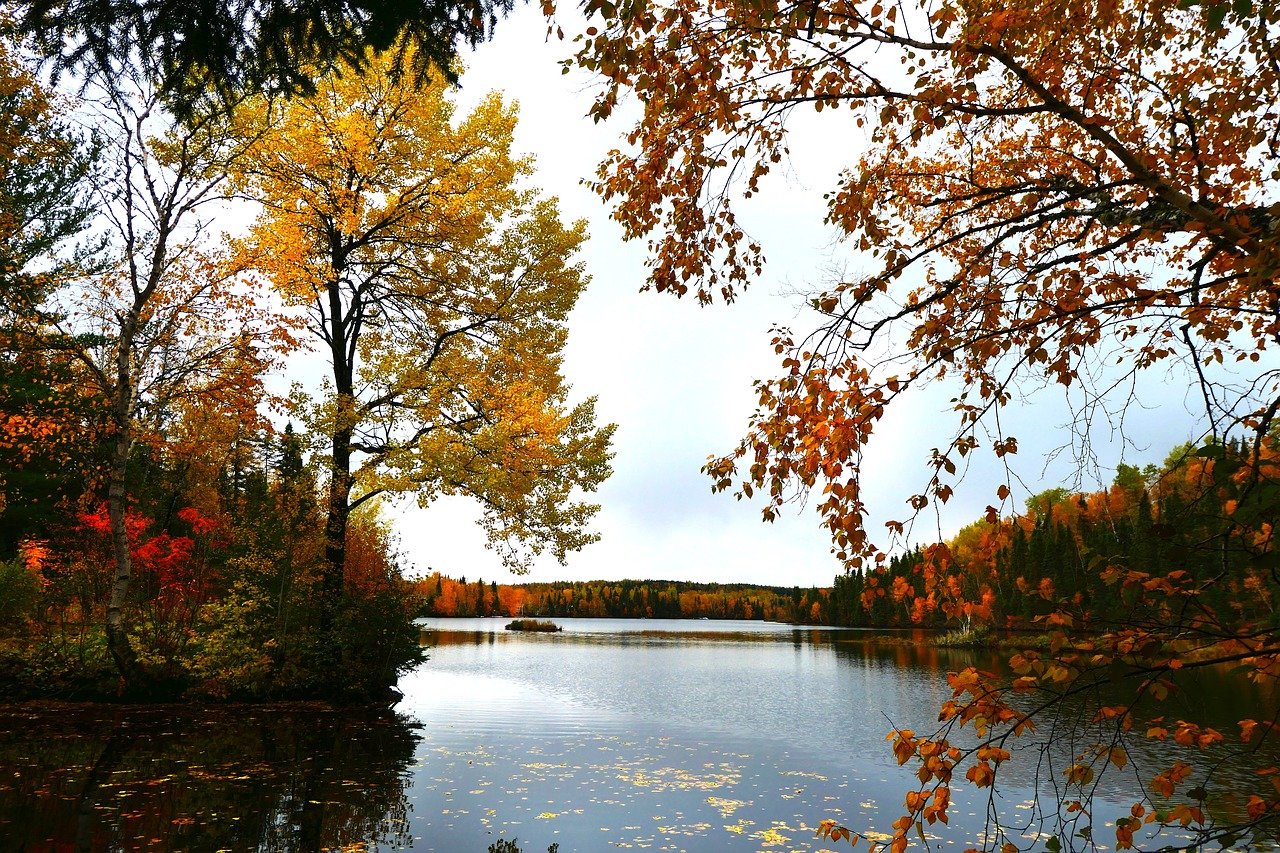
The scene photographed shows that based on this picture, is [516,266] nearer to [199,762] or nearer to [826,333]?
[199,762]

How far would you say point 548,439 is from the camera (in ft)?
54.3

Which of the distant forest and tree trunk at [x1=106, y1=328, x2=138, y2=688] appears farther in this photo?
tree trunk at [x1=106, y1=328, x2=138, y2=688]

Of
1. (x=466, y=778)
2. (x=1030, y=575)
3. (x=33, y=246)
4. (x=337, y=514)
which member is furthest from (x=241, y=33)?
(x=1030, y=575)

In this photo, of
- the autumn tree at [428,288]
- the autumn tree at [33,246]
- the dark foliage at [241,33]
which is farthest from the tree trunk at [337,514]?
the dark foliage at [241,33]

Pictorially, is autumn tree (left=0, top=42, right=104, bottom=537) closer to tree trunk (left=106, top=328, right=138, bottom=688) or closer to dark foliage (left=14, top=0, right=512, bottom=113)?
tree trunk (left=106, top=328, right=138, bottom=688)

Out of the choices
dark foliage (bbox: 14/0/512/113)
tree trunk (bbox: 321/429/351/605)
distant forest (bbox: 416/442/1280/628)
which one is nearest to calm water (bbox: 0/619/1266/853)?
distant forest (bbox: 416/442/1280/628)

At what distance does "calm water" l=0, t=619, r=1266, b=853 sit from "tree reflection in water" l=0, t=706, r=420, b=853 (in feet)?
0.12

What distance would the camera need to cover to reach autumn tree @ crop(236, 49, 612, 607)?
16.2 meters

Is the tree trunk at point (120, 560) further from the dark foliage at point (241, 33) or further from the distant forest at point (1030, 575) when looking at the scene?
the dark foliage at point (241, 33)

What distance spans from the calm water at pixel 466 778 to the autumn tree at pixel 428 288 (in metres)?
4.30

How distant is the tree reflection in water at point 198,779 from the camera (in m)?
8.45

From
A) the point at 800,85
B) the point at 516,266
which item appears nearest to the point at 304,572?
the point at 516,266

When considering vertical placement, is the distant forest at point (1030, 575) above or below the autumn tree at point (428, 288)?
below

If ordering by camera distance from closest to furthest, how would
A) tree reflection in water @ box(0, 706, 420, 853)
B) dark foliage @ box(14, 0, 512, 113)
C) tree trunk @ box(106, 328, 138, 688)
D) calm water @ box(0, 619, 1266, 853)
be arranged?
dark foliage @ box(14, 0, 512, 113) → tree reflection in water @ box(0, 706, 420, 853) → calm water @ box(0, 619, 1266, 853) → tree trunk @ box(106, 328, 138, 688)
